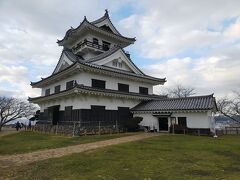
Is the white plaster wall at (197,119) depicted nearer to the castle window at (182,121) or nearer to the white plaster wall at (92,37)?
the castle window at (182,121)

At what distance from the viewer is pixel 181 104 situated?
24578 millimetres

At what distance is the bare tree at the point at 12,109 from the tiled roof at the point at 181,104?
32885 millimetres

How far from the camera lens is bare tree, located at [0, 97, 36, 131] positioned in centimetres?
4617

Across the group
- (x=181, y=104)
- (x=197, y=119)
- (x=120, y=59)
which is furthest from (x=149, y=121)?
(x=120, y=59)

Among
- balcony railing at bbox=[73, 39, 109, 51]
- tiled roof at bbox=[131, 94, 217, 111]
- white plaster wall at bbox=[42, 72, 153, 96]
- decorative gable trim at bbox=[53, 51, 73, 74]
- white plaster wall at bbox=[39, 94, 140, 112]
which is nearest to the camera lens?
tiled roof at bbox=[131, 94, 217, 111]

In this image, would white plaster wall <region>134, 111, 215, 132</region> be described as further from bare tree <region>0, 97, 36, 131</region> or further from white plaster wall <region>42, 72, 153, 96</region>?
bare tree <region>0, 97, 36, 131</region>

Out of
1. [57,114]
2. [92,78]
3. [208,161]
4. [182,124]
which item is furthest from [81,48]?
[208,161]

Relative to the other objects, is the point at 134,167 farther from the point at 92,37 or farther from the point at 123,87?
the point at 92,37

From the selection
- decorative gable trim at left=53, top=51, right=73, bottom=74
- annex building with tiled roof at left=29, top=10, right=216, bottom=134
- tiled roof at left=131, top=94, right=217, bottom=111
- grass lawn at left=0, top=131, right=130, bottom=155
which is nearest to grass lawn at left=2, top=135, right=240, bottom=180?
grass lawn at left=0, top=131, right=130, bottom=155

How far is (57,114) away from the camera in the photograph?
27703mm

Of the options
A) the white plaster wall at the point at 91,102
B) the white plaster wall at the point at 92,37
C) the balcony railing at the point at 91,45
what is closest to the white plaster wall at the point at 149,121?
Result: the white plaster wall at the point at 91,102

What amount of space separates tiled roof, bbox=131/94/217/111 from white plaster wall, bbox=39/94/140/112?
4.83ft

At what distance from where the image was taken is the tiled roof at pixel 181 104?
2236 cm

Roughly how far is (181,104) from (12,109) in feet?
133
